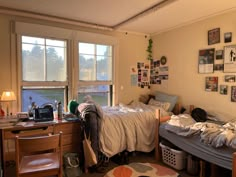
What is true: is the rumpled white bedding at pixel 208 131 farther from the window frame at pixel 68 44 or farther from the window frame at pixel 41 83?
the window frame at pixel 41 83

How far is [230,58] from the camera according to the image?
9.95 feet

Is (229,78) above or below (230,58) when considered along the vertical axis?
below

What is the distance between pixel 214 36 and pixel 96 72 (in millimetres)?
2297

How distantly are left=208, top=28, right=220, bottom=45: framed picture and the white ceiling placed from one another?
28cm

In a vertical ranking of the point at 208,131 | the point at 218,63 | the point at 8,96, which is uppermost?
the point at 218,63

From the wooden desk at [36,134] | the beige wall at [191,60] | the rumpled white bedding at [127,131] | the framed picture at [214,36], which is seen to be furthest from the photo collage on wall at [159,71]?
the wooden desk at [36,134]

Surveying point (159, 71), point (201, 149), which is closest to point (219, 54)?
point (159, 71)

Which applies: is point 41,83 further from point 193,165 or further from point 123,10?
point 193,165

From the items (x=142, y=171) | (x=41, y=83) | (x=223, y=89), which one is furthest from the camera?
(x=41, y=83)

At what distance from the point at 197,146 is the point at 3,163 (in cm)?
249

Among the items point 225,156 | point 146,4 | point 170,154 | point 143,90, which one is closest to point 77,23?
point 146,4

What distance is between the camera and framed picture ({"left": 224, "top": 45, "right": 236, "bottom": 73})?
2.99 meters

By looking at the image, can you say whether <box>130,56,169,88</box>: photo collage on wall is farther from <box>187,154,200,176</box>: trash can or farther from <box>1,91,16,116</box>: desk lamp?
<box>1,91,16,116</box>: desk lamp

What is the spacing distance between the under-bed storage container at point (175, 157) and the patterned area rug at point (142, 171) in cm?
10
